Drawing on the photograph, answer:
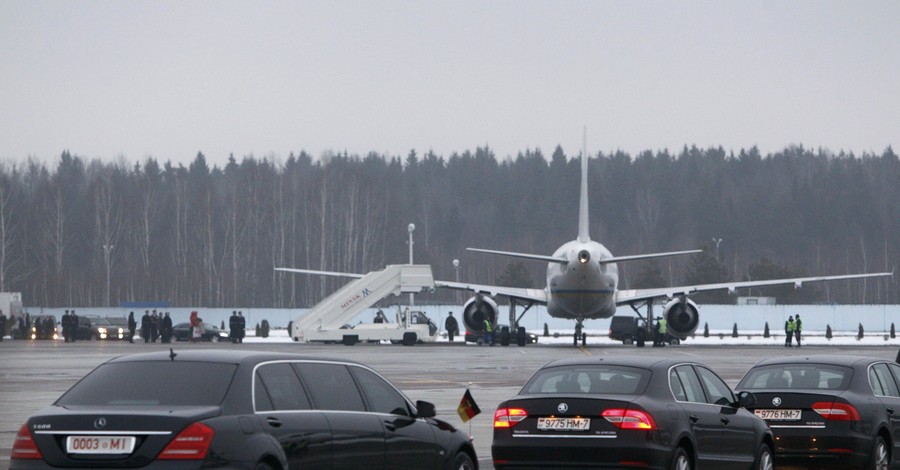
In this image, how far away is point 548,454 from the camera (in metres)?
11.8

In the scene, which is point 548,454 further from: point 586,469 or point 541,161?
point 541,161

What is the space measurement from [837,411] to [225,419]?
7.44 metres

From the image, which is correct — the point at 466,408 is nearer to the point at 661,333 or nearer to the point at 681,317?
the point at 681,317

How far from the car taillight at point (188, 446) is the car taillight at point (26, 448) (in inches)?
34.7

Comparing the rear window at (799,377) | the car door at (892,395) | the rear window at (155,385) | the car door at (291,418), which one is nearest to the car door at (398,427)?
the car door at (291,418)

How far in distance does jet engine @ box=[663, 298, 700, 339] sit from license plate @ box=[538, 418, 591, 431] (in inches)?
1746

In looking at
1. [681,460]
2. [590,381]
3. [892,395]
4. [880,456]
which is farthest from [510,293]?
[681,460]

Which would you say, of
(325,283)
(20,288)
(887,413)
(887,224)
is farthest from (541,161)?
(887,413)

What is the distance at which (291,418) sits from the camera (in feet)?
31.8

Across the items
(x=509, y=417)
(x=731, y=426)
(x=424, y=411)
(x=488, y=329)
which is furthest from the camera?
(x=488, y=329)

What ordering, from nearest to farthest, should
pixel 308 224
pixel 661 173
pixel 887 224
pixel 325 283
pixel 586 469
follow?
pixel 586 469 < pixel 325 283 < pixel 308 224 < pixel 887 224 < pixel 661 173

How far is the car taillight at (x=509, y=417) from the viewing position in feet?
39.7

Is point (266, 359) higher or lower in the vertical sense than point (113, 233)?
lower

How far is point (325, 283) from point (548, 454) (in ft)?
374
